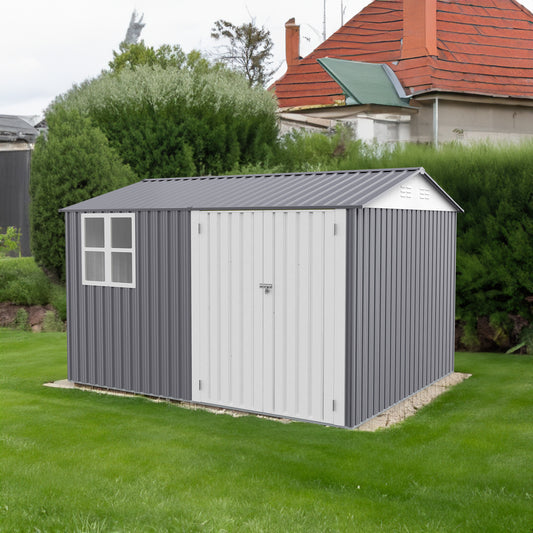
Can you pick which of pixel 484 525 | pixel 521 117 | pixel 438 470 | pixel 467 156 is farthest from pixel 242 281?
pixel 521 117

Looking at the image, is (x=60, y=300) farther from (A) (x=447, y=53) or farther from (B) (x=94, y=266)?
(A) (x=447, y=53)

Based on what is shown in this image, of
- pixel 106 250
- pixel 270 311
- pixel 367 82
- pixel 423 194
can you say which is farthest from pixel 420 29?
pixel 270 311

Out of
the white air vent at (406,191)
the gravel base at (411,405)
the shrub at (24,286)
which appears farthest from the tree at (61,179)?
the gravel base at (411,405)

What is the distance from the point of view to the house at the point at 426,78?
20.5 meters

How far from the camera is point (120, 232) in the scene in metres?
8.67

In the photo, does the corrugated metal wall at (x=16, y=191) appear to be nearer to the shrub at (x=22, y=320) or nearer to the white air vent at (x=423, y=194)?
the shrub at (x=22, y=320)

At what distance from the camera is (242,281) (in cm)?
743

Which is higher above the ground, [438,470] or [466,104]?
[466,104]

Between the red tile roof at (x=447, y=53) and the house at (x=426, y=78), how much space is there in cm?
4

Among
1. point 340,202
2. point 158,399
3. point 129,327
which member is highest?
point 340,202

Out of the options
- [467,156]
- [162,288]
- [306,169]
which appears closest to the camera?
[162,288]

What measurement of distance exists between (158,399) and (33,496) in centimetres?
320

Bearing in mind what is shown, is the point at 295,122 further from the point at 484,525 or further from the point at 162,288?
the point at 484,525

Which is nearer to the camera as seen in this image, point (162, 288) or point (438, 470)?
point (438, 470)
